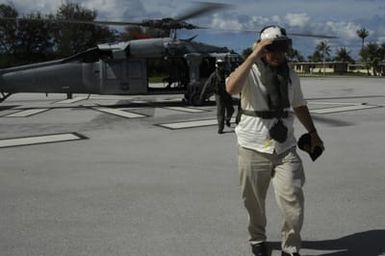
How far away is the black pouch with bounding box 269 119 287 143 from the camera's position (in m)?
4.09

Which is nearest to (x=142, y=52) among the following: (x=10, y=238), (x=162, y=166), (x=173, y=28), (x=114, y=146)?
(x=173, y=28)

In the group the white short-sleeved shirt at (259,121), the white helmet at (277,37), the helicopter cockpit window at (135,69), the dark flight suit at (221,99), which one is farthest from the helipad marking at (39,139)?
the white helmet at (277,37)

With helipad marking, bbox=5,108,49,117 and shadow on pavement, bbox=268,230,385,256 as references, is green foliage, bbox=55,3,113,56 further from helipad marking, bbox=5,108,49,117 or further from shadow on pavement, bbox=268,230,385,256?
shadow on pavement, bbox=268,230,385,256

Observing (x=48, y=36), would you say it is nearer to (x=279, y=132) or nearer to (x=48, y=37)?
(x=48, y=37)

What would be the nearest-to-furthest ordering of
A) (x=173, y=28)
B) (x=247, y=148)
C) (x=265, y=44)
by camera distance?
1. (x=265, y=44)
2. (x=247, y=148)
3. (x=173, y=28)

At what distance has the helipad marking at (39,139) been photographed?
36.7 ft

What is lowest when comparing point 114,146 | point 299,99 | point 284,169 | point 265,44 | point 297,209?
point 114,146

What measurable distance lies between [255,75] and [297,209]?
3.50 feet

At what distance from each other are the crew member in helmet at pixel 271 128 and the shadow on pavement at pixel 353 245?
0.57 metres

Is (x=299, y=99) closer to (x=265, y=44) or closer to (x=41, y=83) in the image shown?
(x=265, y=44)

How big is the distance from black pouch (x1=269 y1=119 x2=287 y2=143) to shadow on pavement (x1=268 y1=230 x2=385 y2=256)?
1.09 m

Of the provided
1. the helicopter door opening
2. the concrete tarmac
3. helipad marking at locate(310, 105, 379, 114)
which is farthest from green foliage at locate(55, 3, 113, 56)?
the concrete tarmac

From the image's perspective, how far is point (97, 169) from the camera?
8.26m

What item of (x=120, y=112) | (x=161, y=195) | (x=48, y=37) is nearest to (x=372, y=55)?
(x=48, y=37)
